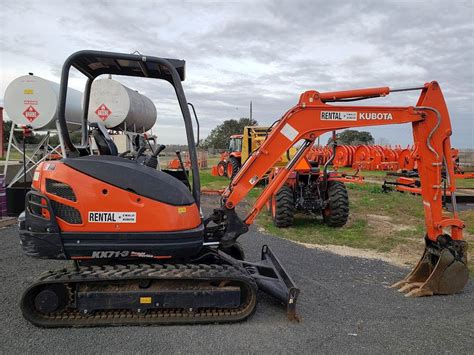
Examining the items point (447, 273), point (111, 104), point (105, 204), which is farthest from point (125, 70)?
point (111, 104)

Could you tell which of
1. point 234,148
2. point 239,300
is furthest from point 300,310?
point 234,148

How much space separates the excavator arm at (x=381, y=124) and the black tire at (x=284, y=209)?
12.8 ft

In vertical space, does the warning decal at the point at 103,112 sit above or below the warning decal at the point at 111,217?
above

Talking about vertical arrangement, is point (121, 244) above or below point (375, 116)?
below

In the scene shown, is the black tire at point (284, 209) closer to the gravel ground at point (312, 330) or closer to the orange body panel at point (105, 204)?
the gravel ground at point (312, 330)

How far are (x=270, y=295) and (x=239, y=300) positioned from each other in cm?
58

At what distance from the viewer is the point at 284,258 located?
6414 millimetres

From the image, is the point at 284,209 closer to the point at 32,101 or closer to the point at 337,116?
the point at 337,116

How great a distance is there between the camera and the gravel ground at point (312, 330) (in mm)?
3537

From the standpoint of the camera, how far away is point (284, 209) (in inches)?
348

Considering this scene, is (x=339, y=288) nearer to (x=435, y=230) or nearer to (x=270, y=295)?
(x=270, y=295)

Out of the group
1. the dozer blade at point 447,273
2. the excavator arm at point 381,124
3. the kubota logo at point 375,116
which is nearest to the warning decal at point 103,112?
the excavator arm at point 381,124

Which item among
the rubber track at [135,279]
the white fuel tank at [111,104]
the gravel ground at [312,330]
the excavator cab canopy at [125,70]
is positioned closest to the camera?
the gravel ground at [312,330]

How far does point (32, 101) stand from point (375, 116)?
829cm
